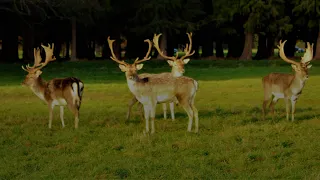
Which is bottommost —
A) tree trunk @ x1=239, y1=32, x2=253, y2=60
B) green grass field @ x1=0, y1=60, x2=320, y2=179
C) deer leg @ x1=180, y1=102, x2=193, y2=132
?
green grass field @ x1=0, y1=60, x2=320, y2=179

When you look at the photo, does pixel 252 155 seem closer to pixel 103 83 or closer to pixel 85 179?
pixel 85 179

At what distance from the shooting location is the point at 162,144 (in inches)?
473

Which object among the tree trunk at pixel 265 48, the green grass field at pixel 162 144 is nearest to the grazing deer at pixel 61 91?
the green grass field at pixel 162 144

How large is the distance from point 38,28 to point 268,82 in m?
41.3

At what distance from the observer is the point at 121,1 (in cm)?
5062

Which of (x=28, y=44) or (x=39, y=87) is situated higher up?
(x=28, y=44)

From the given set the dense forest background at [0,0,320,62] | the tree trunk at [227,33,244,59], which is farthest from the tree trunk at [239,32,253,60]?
the tree trunk at [227,33,244,59]

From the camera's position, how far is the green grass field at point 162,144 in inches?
390

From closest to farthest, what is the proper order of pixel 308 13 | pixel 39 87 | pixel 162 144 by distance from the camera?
pixel 162 144 < pixel 39 87 < pixel 308 13

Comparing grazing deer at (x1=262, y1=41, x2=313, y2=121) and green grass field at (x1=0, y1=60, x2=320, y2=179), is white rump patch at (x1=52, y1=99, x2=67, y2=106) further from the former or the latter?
grazing deer at (x1=262, y1=41, x2=313, y2=121)

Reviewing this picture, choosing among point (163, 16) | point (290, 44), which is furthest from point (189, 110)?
point (290, 44)

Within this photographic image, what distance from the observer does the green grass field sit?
991 centimetres

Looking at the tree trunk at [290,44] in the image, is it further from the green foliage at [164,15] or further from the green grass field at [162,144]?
the green grass field at [162,144]

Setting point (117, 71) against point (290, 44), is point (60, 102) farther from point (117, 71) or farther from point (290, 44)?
point (290, 44)
